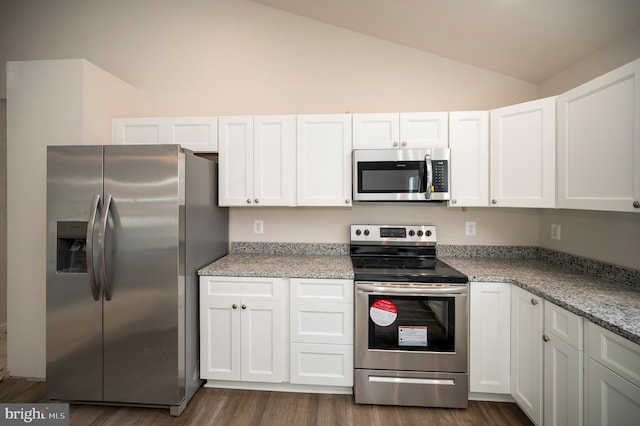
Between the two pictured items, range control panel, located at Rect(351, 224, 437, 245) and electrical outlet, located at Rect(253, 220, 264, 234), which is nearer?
range control panel, located at Rect(351, 224, 437, 245)

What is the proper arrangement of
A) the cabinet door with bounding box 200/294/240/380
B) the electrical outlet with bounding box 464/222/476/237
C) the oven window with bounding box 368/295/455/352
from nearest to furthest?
Result: the oven window with bounding box 368/295/455/352
the cabinet door with bounding box 200/294/240/380
the electrical outlet with bounding box 464/222/476/237

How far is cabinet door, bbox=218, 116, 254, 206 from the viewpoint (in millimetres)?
2230

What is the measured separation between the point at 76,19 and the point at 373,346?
4.01 meters

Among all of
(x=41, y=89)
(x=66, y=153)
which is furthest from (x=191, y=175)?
(x=41, y=89)

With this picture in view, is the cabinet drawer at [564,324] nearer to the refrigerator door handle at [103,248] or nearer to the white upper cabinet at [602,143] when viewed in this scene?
the white upper cabinet at [602,143]

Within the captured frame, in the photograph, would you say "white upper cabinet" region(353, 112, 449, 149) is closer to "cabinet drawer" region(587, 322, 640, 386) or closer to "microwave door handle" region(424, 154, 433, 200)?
"microwave door handle" region(424, 154, 433, 200)

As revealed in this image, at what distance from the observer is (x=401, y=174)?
6.86ft

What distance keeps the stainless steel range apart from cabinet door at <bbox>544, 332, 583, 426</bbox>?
16.6 inches

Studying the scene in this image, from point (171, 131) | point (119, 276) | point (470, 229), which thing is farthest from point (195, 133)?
point (470, 229)

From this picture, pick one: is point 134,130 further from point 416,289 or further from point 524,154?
point 524,154

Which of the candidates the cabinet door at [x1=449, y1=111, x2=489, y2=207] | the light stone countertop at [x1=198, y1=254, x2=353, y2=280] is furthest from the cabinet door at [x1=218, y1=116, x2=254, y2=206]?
the cabinet door at [x1=449, y1=111, x2=489, y2=207]

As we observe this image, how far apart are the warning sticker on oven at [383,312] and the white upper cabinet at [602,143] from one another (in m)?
1.29

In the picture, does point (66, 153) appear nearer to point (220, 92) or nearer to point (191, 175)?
point (191, 175)

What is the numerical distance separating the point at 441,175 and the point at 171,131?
87.6 inches
